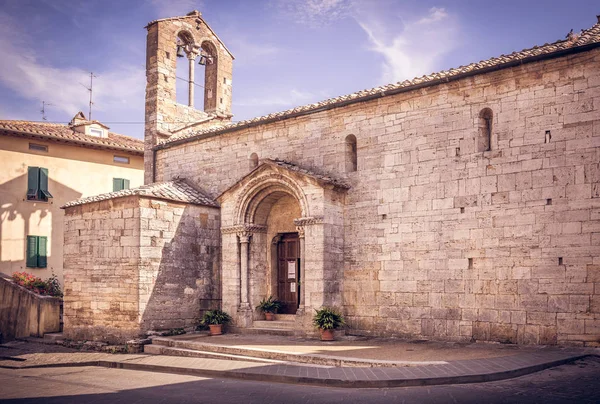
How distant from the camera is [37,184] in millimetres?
22578

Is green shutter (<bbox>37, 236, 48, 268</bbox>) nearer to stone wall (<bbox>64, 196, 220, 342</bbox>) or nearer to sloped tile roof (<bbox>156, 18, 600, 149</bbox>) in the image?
stone wall (<bbox>64, 196, 220, 342</bbox>)

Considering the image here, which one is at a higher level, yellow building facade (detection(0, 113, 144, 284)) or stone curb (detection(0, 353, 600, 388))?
yellow building facade (detection(0, 113, 144, 284))

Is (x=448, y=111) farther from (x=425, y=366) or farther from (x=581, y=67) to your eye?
(x=425, y=366)

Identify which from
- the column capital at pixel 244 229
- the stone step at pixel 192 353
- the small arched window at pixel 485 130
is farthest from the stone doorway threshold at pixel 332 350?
the small arched window at pixel 485 130

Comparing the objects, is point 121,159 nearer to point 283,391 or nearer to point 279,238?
point 279,238

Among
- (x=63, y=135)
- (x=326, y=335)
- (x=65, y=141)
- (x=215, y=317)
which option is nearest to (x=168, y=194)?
(x=215, y=317)

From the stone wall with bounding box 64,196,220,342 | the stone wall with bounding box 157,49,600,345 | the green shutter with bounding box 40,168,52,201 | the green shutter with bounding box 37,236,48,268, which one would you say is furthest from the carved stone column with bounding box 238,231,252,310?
the green shutter with bounding box 40,168,52,201

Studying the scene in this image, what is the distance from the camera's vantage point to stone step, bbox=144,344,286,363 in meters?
11.8

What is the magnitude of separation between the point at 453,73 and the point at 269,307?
809 centimetres

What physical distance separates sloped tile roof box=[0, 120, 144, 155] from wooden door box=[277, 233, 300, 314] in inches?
455

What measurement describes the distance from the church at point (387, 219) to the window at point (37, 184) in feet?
22.4

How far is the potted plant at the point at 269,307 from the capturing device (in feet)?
52.3

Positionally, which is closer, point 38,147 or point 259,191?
point 259,191

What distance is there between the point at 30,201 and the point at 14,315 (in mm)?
5934
